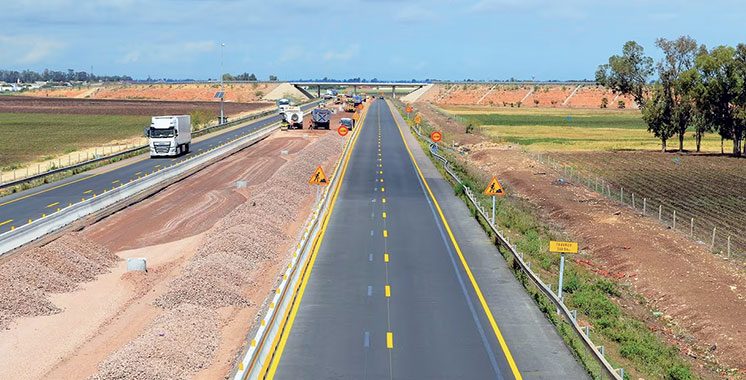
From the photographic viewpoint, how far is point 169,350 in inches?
869

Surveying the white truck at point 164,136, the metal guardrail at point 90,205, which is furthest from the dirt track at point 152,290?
the white truck at point 164,136

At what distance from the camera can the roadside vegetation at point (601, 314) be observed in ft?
75.6

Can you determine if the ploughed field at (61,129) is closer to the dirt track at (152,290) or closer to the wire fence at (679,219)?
the dirt track at (152,290)

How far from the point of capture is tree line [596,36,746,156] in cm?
8725

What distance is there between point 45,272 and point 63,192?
2236cm

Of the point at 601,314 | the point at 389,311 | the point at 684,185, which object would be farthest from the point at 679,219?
the point at 389,311

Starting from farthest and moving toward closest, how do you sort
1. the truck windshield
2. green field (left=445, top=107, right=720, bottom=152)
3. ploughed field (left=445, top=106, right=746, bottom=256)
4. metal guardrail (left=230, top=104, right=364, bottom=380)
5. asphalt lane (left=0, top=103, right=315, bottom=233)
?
green field (left=445, top=107, right=720, bottom=152) → the truck windshield → ploughed field (left=445, top=106, right=746, bottom=256) → asphalt lane (left=0, top=103, right=315, bottom=233) → metal guardrail (left=230, top=104, right=364, bottom=380)

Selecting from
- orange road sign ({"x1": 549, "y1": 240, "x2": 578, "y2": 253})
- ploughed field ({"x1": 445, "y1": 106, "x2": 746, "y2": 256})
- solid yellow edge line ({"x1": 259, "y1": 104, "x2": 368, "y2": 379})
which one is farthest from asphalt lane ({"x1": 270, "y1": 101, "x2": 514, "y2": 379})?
ploughed field ({"x1": 445, "y1": 106, "x2": 746, "y2": 256})

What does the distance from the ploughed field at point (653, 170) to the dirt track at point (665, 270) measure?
2402 mm

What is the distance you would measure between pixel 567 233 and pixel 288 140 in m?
54.8

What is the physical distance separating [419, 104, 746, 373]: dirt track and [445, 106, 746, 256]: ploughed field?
7.88 ft

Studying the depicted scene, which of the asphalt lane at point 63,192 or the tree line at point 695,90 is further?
the tree line at point 695,90

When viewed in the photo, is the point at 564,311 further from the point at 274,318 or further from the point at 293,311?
the point at 274,318

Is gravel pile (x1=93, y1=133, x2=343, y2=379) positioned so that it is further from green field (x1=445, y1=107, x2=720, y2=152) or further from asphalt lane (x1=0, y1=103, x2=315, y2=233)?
green field (x1=445, y1=107, x2=720, y2=152)
